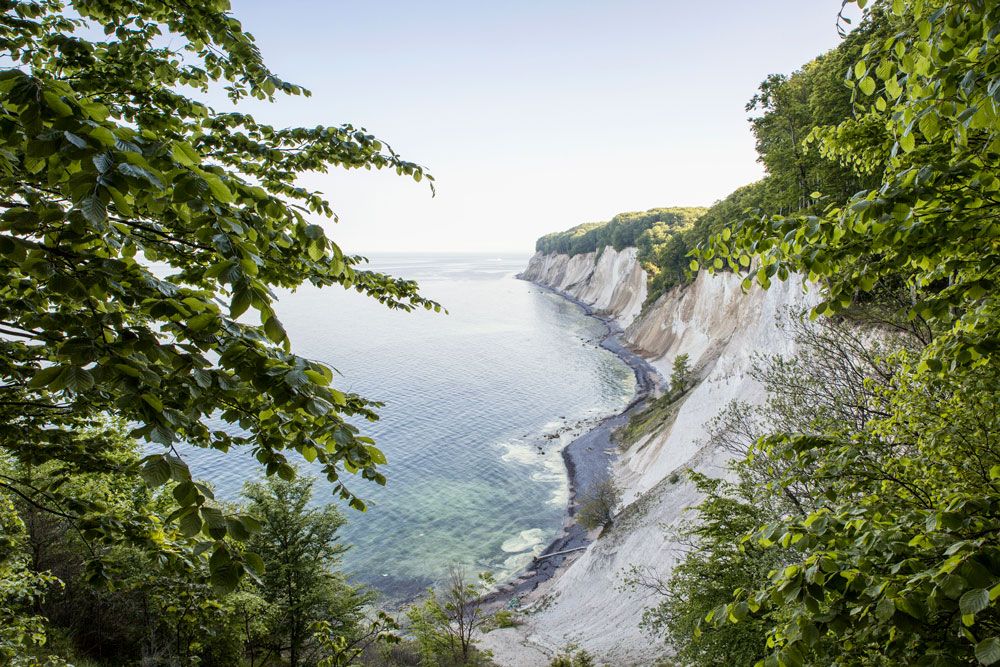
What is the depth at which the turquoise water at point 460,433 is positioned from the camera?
30.8m

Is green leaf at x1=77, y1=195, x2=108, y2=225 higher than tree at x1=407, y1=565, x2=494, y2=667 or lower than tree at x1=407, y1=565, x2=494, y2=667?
higher

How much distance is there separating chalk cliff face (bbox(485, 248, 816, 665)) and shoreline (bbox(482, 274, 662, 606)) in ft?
4.40

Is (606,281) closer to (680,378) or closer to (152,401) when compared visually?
(680,378)

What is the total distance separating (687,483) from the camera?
2452 cm

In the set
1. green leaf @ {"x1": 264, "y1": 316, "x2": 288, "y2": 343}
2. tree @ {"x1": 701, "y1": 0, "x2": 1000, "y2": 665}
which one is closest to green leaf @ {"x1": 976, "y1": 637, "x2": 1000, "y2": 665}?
tree @ {"x1": 701, "y1": 0, "x2": 1000, "y2": 665}

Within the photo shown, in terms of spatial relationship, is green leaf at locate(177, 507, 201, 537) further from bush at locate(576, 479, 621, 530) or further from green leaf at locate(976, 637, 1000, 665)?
bush at locate(576, 479, 621, 530)

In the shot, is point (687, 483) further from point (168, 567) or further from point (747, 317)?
point (168, 567)

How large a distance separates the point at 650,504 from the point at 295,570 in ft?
60.1

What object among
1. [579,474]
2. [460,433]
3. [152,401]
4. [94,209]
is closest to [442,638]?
[579,474]

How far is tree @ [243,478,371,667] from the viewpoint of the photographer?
15.1 m

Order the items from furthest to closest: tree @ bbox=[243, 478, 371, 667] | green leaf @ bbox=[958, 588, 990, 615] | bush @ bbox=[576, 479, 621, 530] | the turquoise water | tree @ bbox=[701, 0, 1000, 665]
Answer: the turquoise water, bush @ bbox=[576, 479, 621, 530], tree @ bbox=[243, 478, 371, 667], tree @ bbox=[701, 0, 1000, 665], green leaf @ bbox=[958, 588, 990, 615]

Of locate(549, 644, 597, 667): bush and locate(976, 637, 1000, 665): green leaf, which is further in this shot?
locate(549, 644, 597, 667): bush

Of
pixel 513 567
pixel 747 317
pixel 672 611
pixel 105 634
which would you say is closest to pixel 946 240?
pixel 672 611

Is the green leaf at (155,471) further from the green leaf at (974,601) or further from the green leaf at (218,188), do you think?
the green leaf at (974,601)
